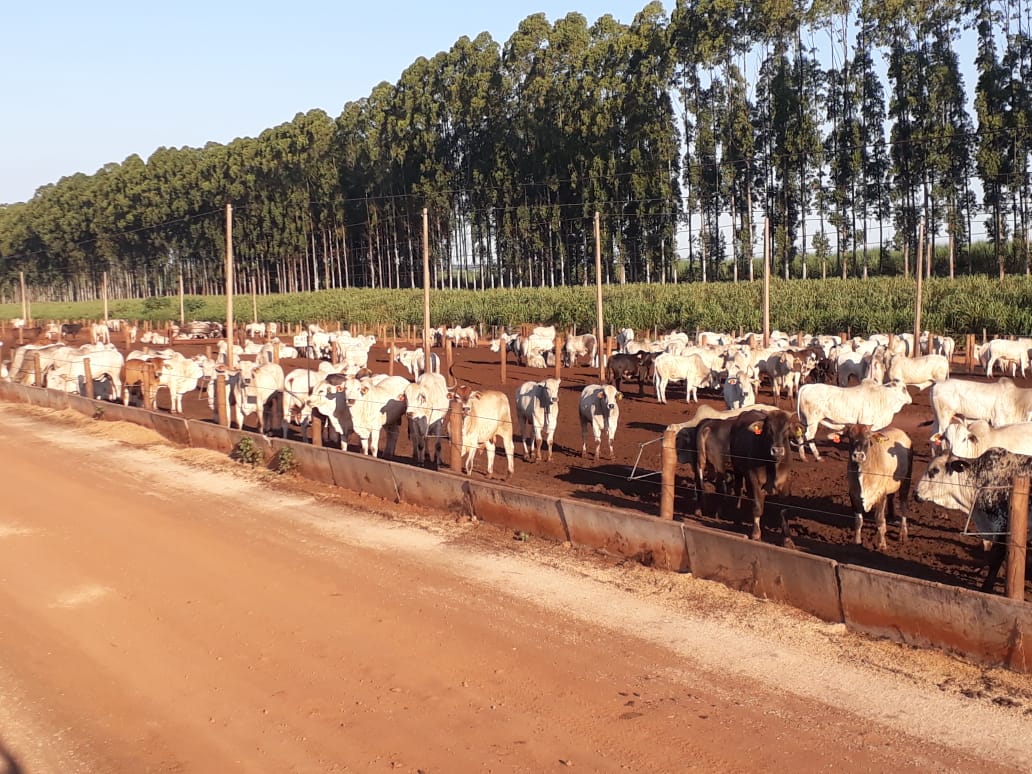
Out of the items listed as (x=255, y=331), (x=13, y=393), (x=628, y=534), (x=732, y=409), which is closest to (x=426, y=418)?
(x=732, y=409)

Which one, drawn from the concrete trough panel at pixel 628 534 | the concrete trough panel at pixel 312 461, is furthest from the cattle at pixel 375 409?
the concrete trough panel at pixel 628 534

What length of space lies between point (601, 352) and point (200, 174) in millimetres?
95376

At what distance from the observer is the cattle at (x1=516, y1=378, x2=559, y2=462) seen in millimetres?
18719

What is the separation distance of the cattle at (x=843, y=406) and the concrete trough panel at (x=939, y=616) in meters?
9.89

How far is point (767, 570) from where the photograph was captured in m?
9.80

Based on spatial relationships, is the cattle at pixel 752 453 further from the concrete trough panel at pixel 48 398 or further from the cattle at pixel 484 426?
the concrete trough panel at pixel 48 398

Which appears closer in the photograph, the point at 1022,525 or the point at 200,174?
the point at 1022,525

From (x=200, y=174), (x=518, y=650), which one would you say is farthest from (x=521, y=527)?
(x=200, y=174)

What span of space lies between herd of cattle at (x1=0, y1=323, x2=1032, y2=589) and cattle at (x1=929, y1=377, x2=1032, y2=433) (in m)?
0.02

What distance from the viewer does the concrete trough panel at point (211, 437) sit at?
19.5 meters

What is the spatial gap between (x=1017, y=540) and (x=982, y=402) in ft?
31.9

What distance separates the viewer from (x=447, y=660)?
8.56 metres

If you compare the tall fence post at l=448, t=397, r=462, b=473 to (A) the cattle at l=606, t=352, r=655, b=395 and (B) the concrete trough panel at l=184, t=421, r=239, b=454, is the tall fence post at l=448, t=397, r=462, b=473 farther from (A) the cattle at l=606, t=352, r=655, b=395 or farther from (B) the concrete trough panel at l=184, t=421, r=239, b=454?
(A) the cattle at l=606, t=352, r=655, b=395

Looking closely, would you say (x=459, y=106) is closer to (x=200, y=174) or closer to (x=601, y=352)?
(x=200, y=174)
